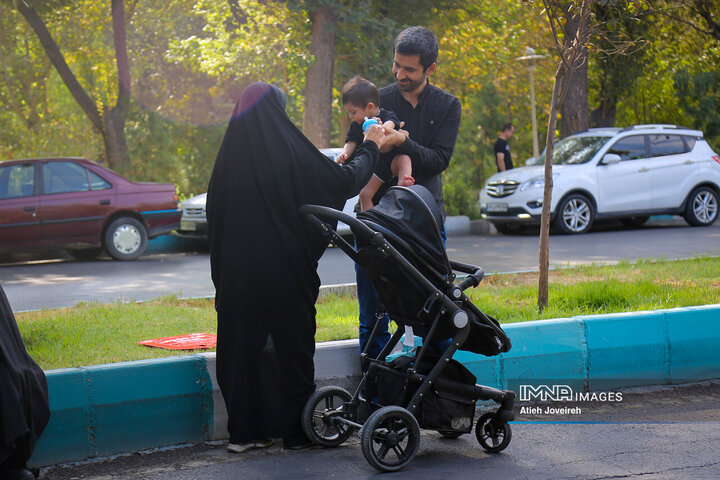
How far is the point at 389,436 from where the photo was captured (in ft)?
14.2

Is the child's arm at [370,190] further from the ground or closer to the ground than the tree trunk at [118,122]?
closer to the ground

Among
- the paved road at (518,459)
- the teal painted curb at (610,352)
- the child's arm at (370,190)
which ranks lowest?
the paved road at (518,459)

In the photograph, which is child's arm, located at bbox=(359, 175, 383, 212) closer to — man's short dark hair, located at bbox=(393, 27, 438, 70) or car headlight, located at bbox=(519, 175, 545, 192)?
man's short dark hair, located at bbox=(393, 27, 438, 70)

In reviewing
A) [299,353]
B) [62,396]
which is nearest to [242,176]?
[299,353]

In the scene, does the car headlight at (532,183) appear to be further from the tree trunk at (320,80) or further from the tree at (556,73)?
the tree at (556,73)

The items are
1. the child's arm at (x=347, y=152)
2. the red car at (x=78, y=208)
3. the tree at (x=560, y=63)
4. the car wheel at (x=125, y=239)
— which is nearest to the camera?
the child's arm at (x=347, y=152)

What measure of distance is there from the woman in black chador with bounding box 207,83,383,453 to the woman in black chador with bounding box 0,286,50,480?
0.90 m

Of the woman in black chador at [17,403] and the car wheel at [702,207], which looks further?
the car wheel at [702,207]

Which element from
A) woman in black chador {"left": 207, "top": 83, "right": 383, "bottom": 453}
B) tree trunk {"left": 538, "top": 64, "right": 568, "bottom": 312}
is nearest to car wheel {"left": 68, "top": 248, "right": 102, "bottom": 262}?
tree trunk {"left": 538, "top": 64, "right": 568, "bottom": 312}

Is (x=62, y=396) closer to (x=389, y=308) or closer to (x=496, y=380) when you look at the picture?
(x=389, y=308)

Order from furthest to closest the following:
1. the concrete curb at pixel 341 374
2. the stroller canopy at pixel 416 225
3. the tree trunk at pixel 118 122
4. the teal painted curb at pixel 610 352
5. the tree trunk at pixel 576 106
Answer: the tree trunk at pixel 118 122 → the tree trunk at pixel 576 106 → the teal painted curb at pixel 610 352 → the concrete curb at pixel 341 374 → the stroller canopy at pixel 416 225

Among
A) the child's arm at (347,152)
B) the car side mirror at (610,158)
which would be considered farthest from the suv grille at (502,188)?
the child's arm at (347,152)

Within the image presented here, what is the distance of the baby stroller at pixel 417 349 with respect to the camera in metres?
4.42

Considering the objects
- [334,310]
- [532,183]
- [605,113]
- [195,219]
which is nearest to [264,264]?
[334,310]
